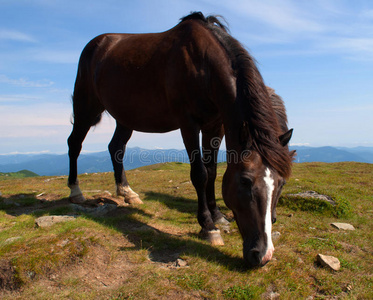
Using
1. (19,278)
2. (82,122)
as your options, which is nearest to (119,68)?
(82,122)

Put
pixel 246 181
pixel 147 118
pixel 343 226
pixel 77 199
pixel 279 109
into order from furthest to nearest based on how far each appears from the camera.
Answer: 1. pixel 77 199
2. pixel 147 118
3. pixel 343 226
4. pixel 279 109
5. pixel 246 181

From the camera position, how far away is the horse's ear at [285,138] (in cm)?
339

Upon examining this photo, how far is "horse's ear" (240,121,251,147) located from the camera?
3.43m

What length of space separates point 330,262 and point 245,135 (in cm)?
201

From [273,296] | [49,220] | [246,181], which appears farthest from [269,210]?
[49,220]

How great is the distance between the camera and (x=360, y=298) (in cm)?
295

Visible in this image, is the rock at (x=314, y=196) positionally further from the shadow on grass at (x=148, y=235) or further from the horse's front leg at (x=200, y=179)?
the horse's front leg at (x=200, y=179)

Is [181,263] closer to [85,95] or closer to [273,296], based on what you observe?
[273,296]

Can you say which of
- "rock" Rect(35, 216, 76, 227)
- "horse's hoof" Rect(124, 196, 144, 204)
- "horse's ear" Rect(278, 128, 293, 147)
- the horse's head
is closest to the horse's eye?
the horse's head

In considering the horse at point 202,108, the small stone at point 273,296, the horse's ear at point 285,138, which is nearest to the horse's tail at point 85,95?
the horse at point 202,108

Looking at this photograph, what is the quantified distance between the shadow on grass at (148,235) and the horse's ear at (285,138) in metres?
1.65

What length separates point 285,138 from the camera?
3.43 m

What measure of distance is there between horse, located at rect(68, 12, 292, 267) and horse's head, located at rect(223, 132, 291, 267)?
0.04 ft

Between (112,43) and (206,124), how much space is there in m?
3.57
